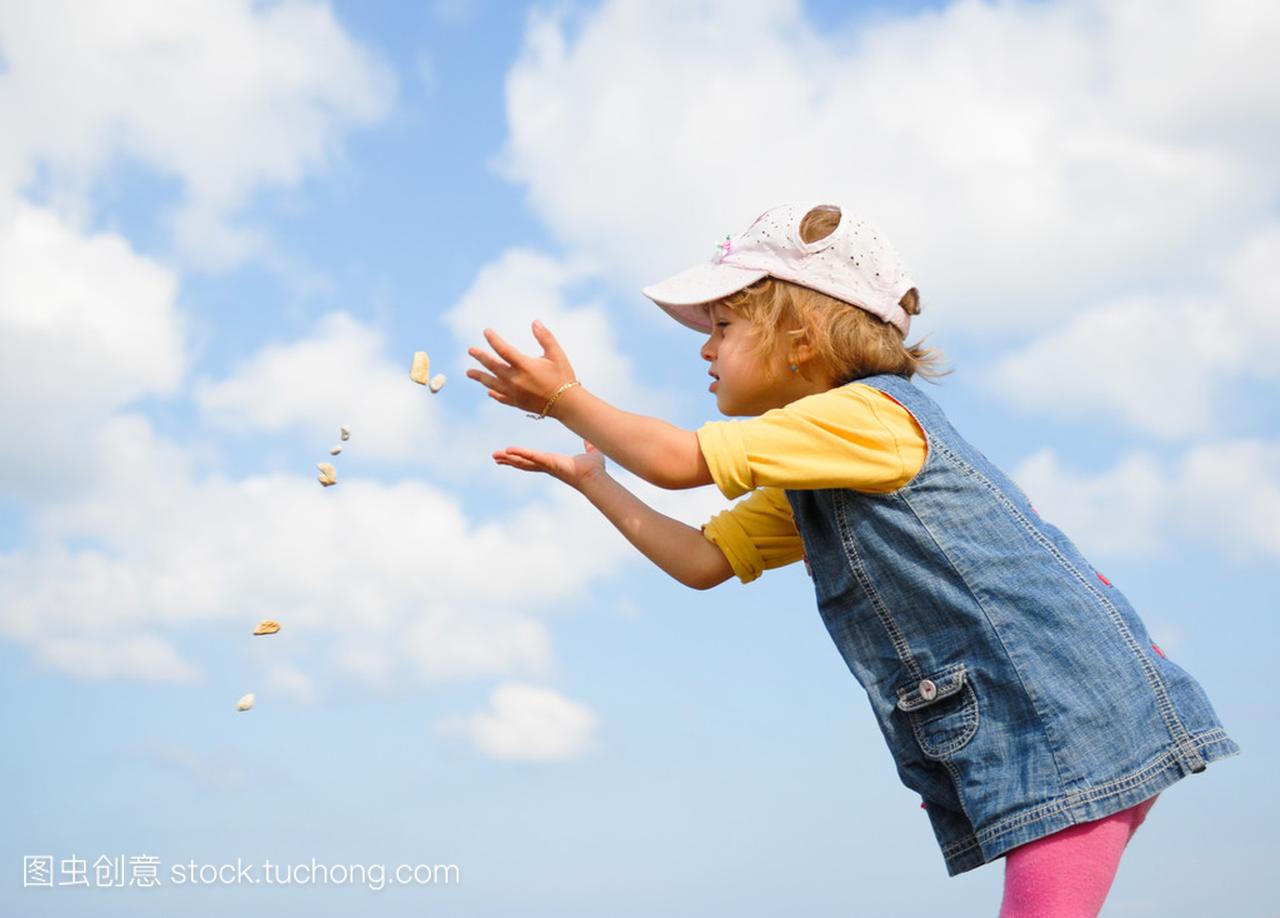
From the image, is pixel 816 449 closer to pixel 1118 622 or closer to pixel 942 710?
pixel 942 710

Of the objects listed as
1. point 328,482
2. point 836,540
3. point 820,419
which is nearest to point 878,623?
point 836,540

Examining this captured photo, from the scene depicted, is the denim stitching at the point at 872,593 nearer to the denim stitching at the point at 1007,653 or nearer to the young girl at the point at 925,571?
the young girl at the point at 925,571

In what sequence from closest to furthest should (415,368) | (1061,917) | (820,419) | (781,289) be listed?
(1061,917), (820,419), (781,289), (415,368)

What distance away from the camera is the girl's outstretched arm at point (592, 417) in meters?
3.15

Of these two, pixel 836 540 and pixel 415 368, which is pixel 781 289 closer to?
pixel 836 540

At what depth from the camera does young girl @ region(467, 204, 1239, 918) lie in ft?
9.68

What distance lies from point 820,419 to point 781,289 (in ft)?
1.63

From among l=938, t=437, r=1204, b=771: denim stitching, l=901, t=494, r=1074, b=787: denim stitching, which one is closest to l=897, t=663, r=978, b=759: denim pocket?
l=901, t=494, r=1074, b=787: denim stitching

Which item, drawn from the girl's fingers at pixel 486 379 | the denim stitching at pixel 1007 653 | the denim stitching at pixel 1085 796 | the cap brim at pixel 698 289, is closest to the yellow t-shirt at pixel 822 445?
the denim stitching at pixel 1007 653

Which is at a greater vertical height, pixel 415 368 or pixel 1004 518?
pixel 415 368

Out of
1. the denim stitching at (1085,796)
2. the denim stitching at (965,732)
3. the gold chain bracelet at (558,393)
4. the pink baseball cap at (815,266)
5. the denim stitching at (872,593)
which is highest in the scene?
the pink baseball cap at (815,266)

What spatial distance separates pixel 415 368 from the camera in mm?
4297

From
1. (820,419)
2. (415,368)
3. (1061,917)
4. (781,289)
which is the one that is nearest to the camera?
(1061,917)

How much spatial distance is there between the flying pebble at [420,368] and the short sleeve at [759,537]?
3.82ft
